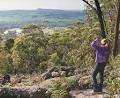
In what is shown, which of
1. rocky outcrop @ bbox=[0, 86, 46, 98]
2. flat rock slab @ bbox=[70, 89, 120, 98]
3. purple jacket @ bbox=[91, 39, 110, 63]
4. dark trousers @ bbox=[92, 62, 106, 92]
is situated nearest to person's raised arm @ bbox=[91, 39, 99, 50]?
purple jacket @ bbox=[91, 39, 110, 63]

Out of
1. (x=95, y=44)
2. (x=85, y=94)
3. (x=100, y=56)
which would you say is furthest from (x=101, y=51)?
(x=85, y=94)

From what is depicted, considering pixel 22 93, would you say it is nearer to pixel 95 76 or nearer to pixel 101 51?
pixel 95 76

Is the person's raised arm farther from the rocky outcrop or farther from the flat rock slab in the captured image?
the rocky outcrop

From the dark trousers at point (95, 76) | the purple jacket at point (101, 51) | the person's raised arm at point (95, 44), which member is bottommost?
the dark trousers at point (95, 76)

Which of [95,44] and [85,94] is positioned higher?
[95,44]

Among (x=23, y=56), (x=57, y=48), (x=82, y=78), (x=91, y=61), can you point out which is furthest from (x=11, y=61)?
(x=82, y=78)

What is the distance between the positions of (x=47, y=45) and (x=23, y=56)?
5056 mm

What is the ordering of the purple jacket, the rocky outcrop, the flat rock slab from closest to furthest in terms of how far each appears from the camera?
the flat rock slab < the purple jacket < the rocky outcrop

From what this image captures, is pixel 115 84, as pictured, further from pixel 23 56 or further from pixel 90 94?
pixel 23 56

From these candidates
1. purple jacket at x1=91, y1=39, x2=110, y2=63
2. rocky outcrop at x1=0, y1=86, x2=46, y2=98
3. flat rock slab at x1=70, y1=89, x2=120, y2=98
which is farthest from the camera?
rocky outcrop at x1=0, y1=86, x2=46, y2=98

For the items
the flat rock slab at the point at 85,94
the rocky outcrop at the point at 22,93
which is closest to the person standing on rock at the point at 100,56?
the flat rock slab at the point at 85,94

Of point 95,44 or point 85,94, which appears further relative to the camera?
point 85,94

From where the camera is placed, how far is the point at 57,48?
63.9 metres

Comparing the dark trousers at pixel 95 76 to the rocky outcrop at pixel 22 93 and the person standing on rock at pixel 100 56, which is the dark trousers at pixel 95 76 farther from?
the rocky outcrop at pixel 22 93
